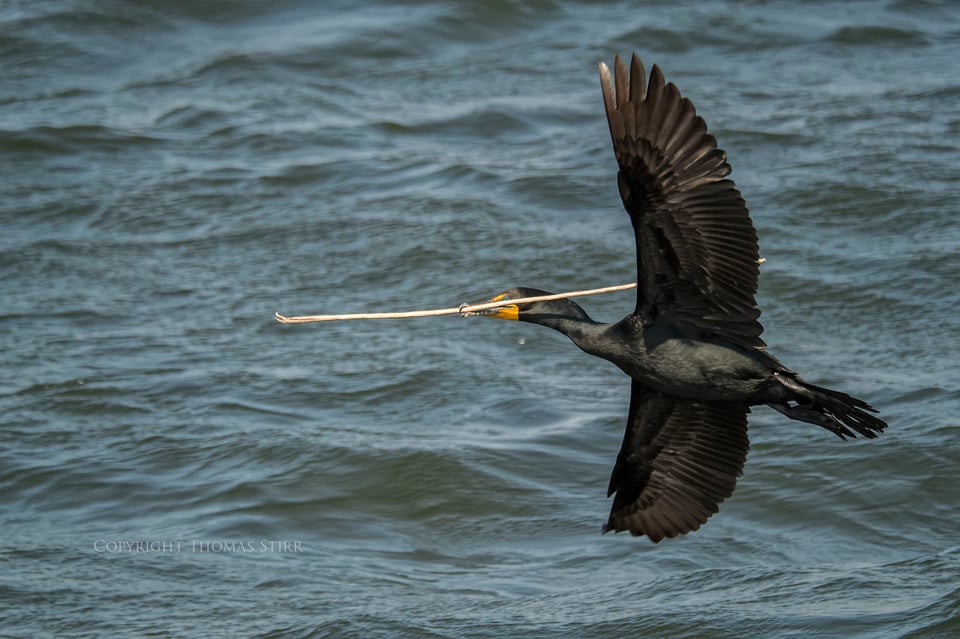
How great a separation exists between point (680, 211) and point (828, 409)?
869 mm

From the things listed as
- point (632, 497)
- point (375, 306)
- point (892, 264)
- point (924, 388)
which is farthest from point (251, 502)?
point (892, 264)

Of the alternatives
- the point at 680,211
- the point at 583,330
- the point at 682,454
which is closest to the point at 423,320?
the point at 682,454

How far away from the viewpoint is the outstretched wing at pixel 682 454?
18.5ft

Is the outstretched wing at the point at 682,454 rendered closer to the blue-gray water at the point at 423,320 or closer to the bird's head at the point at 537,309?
the bird's head at the point at 537,309

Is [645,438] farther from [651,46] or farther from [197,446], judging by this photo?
[651,46]

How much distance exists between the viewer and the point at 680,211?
15.5 feet

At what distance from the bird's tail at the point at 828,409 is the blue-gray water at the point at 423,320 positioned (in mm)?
1430

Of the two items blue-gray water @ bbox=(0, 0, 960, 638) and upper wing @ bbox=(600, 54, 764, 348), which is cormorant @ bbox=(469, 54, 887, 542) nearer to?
upper wing @ bbox=(600, 54, 764, 348)

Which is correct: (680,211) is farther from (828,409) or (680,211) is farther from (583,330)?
(828,409)

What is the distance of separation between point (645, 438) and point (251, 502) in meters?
2.54

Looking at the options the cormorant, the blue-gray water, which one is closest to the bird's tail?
the cormorant

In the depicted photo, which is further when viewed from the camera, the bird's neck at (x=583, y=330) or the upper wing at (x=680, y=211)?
the bird's neck at (x=583, y=330)

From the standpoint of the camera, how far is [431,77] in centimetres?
1162

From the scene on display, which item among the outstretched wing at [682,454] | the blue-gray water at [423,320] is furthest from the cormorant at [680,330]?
the blue-gray water at [423,320]
